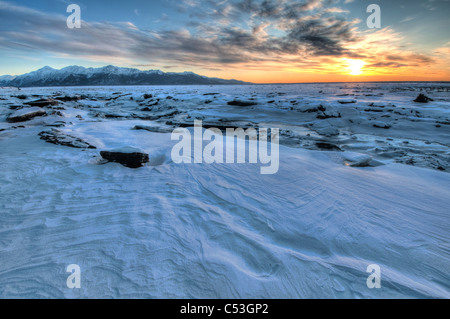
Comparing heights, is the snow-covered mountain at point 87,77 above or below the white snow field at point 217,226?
above

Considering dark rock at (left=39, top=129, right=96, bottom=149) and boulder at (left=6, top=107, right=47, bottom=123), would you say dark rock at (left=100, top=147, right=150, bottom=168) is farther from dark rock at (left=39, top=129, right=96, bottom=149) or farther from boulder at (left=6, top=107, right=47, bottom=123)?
boulder at (left=6, top=107, right=47, bottom=123)

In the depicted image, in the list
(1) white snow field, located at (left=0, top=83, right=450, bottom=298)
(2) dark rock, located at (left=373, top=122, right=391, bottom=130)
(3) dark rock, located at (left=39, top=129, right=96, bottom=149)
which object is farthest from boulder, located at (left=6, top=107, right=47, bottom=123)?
(2) dark rock, located at (left=373, top=122, right=391, bottom=130)

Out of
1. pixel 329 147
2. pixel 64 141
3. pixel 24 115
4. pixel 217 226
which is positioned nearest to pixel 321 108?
pixel 329 147

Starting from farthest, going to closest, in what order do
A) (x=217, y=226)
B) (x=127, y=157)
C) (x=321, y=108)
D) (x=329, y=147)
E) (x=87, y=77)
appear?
(x=87, y=77) → (x=321, y=108) → (x=329, y=147) → (x=127, y=157) → (x=217, y=226)

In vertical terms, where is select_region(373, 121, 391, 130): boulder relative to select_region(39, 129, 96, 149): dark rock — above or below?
above

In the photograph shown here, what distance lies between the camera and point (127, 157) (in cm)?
374

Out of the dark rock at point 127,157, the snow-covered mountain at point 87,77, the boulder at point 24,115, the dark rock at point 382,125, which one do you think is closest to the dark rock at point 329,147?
the dark rock at point 382,125

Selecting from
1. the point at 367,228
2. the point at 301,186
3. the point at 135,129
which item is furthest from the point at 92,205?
the point at 135,129

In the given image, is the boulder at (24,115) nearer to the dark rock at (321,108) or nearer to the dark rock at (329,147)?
the dark rock at (329,147)

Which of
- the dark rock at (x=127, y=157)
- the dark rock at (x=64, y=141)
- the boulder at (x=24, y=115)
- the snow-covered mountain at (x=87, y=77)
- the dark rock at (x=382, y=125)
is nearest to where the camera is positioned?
the dark rock at (x=127, y=157)

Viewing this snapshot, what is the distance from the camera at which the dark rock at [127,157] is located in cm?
373

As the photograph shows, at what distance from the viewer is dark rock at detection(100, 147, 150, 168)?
3.73 meters

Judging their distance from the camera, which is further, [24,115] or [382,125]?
[382,125]

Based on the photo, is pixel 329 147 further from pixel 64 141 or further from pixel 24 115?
pixel 24 115
